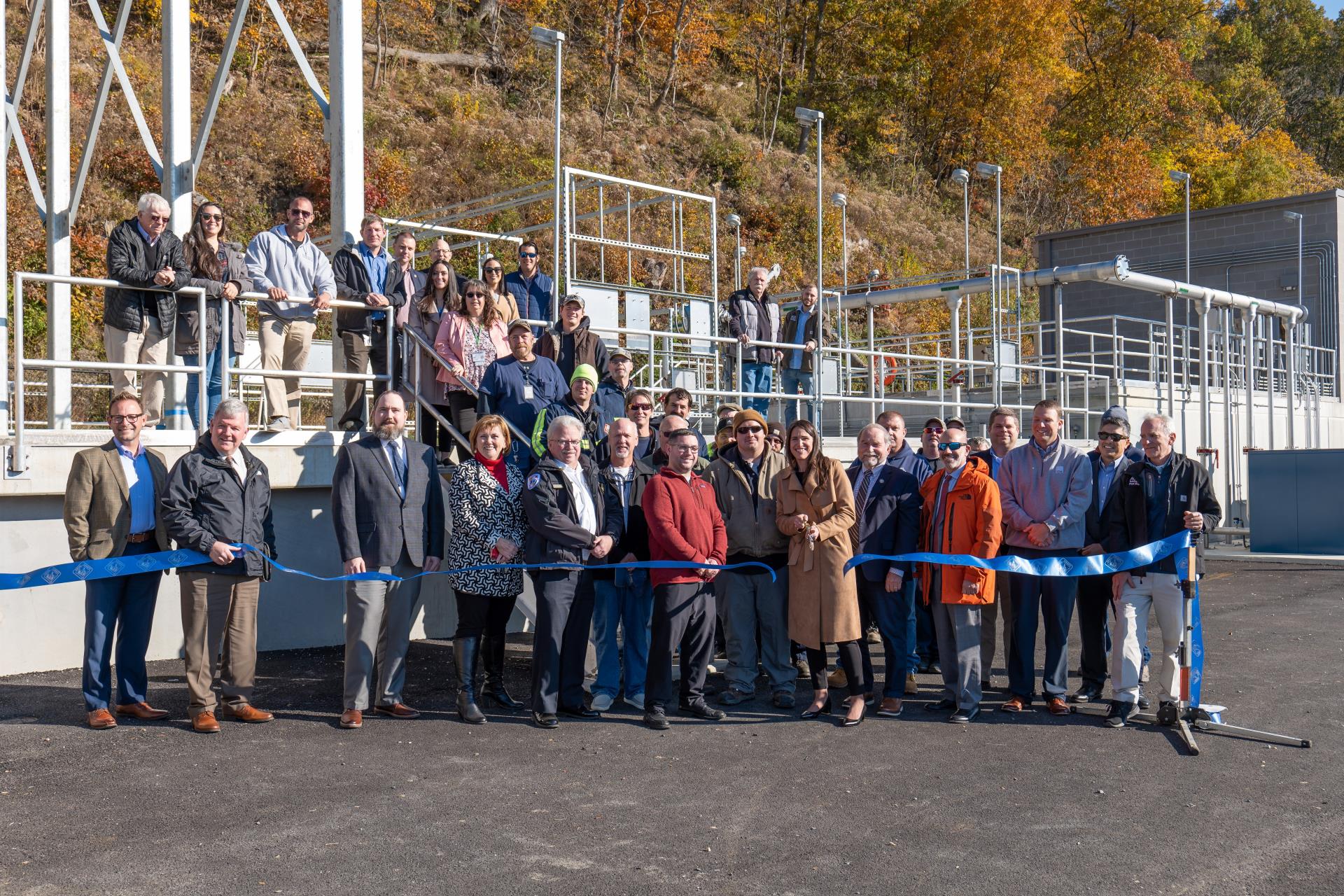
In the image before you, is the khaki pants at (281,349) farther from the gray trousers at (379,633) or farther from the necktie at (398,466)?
the gray trousers at (379,633)

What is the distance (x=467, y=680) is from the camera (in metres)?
7.09

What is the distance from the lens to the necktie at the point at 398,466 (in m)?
7.11

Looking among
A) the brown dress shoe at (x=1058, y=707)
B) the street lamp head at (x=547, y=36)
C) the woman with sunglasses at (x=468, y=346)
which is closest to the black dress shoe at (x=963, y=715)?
the brown dress shoe at (x=1058, y=707)

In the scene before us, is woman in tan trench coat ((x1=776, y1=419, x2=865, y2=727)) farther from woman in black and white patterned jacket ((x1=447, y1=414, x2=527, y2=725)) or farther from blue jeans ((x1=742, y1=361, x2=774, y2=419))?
blue jeans ((x1=742, y1=361, x2=774, y2=419))

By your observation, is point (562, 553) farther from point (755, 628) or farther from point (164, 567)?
point (164, 567)

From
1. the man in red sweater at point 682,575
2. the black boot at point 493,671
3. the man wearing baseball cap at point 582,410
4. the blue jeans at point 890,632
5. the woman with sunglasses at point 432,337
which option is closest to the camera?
the man in red sweater at point 682,575

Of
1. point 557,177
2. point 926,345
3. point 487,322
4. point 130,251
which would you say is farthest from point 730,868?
point 926,345

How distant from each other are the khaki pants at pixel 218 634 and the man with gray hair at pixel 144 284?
2.00 m

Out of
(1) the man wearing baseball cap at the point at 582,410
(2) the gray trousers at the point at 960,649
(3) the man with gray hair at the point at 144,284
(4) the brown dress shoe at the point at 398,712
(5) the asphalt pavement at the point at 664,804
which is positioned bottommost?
(5) the asphalt pavement at the point at 664,804

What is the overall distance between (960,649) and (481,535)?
2921 millimetres

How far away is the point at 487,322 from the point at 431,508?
206 centimetres

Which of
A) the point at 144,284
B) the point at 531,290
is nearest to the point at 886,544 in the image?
the point at 531,290

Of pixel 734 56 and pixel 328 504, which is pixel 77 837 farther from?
pixel 734 56

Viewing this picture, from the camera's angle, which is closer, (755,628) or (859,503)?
(859,503)
